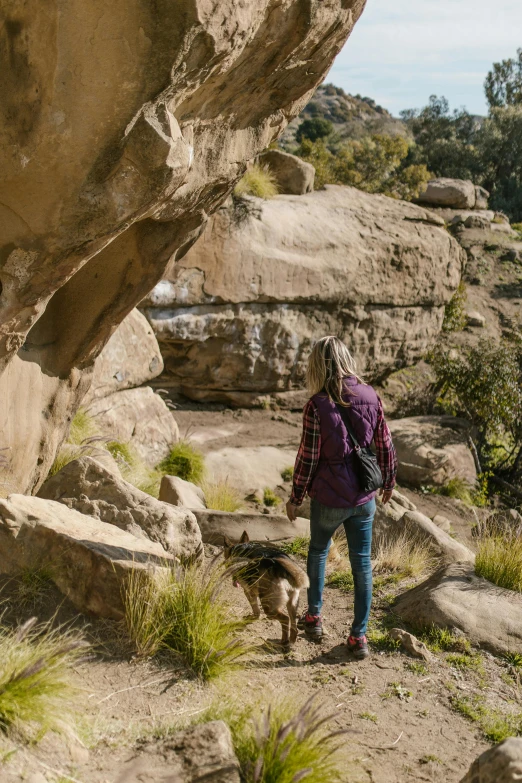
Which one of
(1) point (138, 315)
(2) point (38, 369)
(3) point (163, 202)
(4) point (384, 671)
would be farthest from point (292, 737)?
(1) point (138, 315)

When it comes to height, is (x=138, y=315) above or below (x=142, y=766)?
above

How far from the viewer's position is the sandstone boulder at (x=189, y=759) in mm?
3273

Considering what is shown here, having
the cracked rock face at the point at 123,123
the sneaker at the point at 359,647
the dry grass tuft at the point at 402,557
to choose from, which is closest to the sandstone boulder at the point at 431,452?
the dry grass tuft at the point at 402,557

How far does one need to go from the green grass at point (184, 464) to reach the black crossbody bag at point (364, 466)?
5.02m

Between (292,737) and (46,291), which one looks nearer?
(292,737)

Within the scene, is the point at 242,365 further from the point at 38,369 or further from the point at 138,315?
the point at 38,369

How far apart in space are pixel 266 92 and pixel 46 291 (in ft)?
7.19

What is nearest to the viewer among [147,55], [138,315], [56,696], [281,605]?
[56,696]

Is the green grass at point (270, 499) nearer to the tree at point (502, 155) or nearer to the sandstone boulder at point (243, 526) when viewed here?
the sandstone boulder at point (243, 526)

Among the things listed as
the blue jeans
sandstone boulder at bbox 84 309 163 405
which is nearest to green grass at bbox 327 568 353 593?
the blue jeans

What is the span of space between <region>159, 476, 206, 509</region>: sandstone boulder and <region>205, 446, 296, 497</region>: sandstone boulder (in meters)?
1.94

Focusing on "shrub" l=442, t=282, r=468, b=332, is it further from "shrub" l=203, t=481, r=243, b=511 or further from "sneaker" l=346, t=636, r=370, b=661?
"sneaker" l=346, t=636, r=370, b=661

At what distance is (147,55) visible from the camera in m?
4.18

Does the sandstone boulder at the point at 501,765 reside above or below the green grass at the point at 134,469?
below
